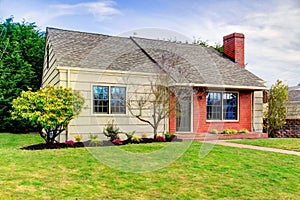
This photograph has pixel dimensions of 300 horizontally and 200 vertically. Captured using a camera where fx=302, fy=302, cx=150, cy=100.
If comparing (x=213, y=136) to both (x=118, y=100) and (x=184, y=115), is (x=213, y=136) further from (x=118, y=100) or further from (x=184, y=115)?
(x=118, y=100)

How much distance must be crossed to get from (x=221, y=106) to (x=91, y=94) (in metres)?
6.37

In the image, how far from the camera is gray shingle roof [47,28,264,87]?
479 inches

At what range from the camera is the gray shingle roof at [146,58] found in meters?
12.2

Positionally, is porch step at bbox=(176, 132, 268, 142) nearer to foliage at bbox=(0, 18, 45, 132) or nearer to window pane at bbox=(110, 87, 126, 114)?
window pane at bbox=(110, 87, 126, 114)

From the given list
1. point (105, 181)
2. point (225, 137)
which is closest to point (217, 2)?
point (225, 137)

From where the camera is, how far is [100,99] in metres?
11.5

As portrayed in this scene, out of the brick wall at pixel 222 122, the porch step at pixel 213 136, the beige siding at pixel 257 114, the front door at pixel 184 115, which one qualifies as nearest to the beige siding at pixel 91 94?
the porch step at pixel 213 136

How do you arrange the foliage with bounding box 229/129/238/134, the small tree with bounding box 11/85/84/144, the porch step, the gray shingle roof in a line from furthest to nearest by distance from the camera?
the foliage with bounding box 229/129/238/134
the gray shingle roof
the porch step
the small tree with bounding box 11/85/84/144

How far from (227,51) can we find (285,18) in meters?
3.59

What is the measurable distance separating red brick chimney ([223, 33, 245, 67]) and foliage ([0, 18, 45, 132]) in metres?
11.2

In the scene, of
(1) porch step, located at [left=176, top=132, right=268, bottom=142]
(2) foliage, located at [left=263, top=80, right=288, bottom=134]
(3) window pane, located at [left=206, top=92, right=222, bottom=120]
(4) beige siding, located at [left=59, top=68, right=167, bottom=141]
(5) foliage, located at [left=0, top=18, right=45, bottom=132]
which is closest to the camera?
(4) beige siding, located at [left=59, top=68, right=167, bottom=141]

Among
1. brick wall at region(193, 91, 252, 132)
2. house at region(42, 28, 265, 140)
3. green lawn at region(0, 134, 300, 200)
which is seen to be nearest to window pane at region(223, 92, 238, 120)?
house at region(42, 28, 265, 140)

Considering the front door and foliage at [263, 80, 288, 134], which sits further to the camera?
foliage at [263, 80, 288, 134]

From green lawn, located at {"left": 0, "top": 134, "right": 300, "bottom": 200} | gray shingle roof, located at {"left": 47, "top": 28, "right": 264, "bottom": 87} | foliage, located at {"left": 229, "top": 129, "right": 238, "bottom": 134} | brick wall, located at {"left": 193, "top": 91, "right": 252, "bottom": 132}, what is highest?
gray shingle roof, located at {"left": 47, "top": 28, "right": 264, "bottom": 87}
